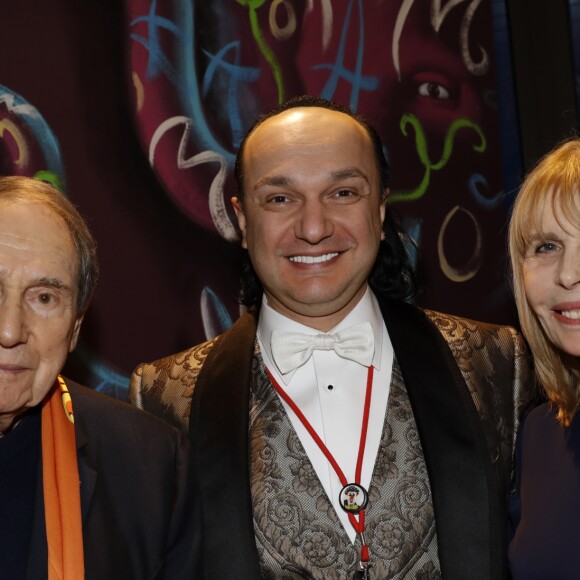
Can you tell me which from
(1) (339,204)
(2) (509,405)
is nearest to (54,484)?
(1) (339,204)

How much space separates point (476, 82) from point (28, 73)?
65.0 inches

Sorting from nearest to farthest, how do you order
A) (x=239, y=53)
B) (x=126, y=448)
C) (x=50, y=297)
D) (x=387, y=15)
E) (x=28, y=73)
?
(x=50, y=297) → (x=126, y=448) → (x=28, y=73) → (x=239, y=53) → (x=387, y=15)

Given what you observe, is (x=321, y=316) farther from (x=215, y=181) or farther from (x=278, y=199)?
(x=215, y=181)

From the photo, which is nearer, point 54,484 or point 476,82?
point 54,484

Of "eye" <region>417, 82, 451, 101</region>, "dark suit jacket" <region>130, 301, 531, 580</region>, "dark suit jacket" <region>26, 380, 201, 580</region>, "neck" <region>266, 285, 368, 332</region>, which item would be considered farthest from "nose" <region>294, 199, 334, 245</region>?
"eye" <region>417, 82, 451, 101</region>

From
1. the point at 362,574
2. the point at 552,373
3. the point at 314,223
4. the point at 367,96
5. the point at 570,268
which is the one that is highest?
the point at 367,96

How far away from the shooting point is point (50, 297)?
2049 millimetres

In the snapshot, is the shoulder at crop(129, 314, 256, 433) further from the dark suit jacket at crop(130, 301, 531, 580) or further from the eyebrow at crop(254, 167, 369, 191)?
the eyebrow at crop(254, 167, 369, 191)

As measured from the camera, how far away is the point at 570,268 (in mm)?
2121

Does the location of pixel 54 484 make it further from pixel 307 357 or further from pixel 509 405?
pixel 509 405

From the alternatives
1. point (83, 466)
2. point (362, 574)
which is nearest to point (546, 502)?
point (362, 574)

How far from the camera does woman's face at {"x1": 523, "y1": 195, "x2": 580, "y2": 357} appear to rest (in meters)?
2.12

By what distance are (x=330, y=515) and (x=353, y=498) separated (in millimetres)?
73

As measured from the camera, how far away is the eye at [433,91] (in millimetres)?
3451
